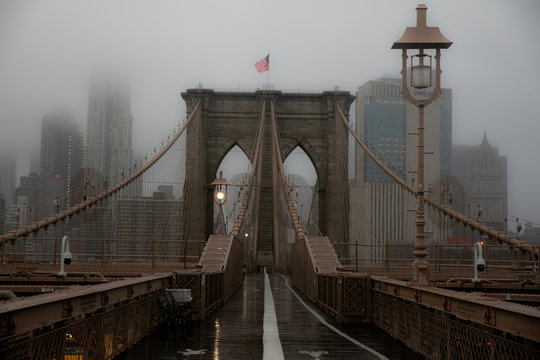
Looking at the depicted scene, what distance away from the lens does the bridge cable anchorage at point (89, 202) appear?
26797 mm

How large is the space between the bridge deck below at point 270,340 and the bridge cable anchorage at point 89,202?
1251cm

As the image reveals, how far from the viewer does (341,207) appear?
59.2 metres

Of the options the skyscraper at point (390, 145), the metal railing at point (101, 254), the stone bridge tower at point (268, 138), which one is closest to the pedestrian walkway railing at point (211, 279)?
the metal railing at point (101, 254)

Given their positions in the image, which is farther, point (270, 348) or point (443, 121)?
point (443, 121)

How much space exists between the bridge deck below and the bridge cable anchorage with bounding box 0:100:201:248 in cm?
1251

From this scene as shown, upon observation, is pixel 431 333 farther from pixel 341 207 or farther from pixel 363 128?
pixel 363 128

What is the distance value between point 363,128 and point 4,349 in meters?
122

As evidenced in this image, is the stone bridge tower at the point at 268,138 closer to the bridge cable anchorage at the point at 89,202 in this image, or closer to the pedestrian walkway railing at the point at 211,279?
the bridge cable anchorage at the point at 89,202

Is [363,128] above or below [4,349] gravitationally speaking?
above

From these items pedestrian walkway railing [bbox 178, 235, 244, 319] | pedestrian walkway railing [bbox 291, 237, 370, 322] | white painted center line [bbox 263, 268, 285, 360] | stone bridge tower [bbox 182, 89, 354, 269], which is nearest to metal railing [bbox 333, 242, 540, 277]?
pedestrian walkway railing [bbox 291, 237, 370, 322]

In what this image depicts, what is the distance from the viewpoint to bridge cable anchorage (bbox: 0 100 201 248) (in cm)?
2680

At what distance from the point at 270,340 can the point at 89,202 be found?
2597 cm

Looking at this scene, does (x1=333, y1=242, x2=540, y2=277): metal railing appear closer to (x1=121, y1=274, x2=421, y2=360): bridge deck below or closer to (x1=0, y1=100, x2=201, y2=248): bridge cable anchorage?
(x1=121, y1=274, x2=421, y2=360): bridge deck below

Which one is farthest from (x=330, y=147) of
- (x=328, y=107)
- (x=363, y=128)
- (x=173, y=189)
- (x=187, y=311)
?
(x=363, y=128)
